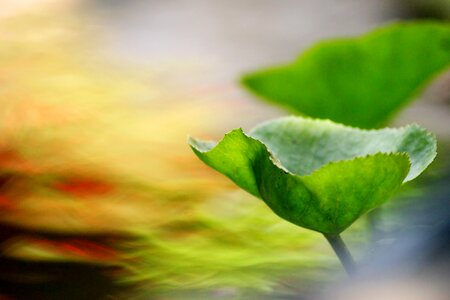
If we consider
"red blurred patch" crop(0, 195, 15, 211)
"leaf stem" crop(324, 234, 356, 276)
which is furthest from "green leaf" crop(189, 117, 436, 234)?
"red blurred patch" crop(0, 195, 15, 211)

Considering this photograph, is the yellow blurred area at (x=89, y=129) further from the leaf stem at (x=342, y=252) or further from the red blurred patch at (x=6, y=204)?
the leaf stem at (x=342, y=252)

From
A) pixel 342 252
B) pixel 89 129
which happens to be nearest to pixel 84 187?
pixel 89 129

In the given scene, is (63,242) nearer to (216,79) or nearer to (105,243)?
(105,243)

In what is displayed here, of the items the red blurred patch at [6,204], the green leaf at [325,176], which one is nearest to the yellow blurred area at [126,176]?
the red blurred patch at [6,204]

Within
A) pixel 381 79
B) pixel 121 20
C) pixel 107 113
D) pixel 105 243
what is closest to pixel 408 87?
pixel 381 79

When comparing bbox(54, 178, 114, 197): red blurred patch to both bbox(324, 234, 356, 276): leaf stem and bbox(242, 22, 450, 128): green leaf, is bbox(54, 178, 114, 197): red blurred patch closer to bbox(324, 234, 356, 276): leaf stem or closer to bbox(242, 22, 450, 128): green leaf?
bbox(242, 22, 450, 128): green leaf

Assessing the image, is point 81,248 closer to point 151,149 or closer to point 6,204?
point 6,204
